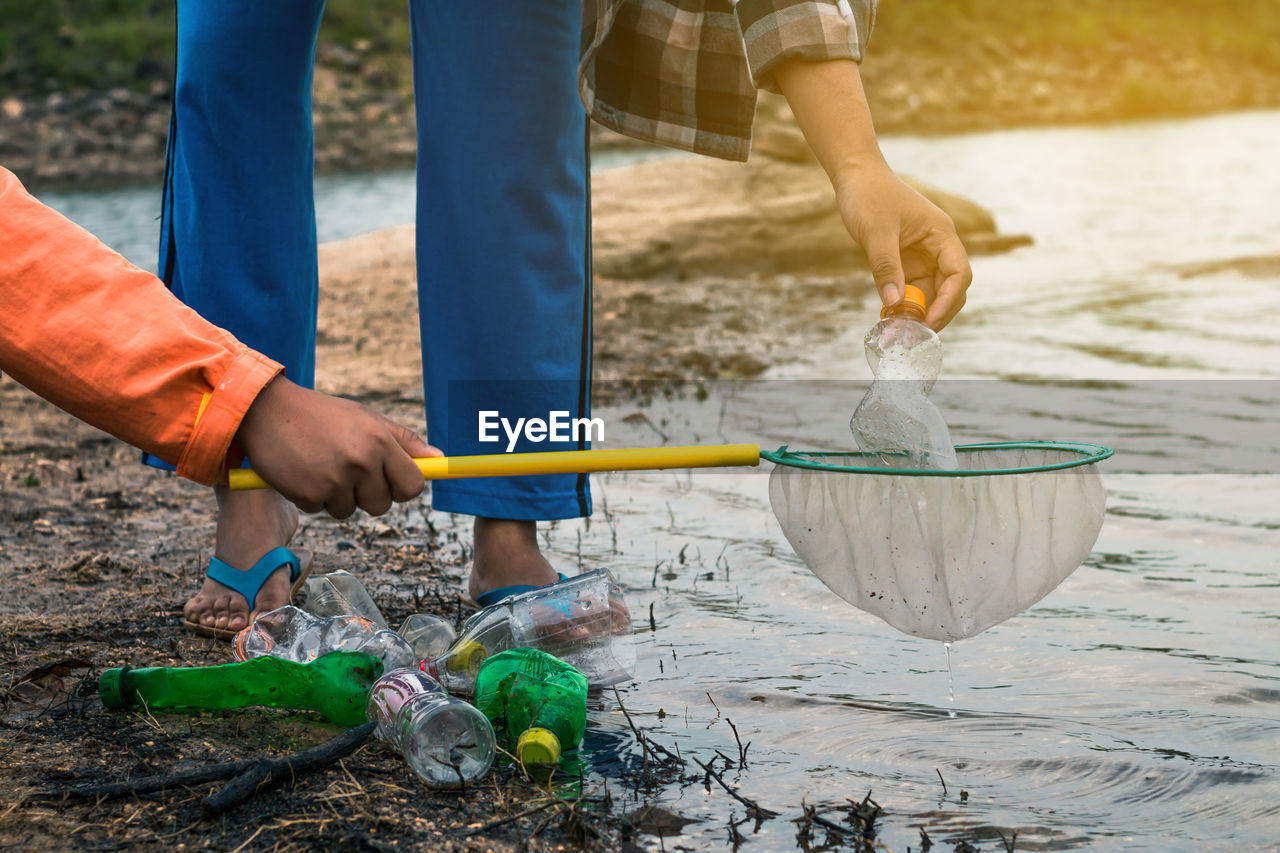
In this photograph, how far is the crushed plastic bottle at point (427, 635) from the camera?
8.16 feet

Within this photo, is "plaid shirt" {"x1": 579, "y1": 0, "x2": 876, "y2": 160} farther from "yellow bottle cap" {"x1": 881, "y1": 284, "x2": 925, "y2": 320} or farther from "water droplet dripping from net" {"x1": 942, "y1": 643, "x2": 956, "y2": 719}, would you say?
"water droplet dripping from net" {"x1": 942, "y1": 643, "x2": 956, "y2": 719}

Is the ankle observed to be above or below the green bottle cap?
above

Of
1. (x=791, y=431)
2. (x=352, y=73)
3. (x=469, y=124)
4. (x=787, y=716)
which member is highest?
(x=352, y=73)

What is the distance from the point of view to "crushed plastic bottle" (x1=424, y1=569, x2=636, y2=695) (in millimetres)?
2389

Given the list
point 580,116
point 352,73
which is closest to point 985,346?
point 580,116

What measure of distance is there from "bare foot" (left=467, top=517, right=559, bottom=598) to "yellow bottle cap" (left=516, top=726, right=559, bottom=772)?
679 mm

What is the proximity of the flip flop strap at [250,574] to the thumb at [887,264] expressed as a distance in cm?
138

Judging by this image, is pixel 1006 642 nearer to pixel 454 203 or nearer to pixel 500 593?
pixel 500 593

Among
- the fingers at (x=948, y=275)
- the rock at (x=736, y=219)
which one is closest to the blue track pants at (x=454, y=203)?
the fingers at (x=948, y=275)

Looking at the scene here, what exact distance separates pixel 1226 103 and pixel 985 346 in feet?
159

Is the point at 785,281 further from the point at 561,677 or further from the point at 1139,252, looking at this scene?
the point at 561,677

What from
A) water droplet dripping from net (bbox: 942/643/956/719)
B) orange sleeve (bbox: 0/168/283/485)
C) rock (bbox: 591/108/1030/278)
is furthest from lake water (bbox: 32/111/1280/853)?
rock (bbox: 591/108/1030/278)

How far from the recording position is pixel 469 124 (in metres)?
2.51

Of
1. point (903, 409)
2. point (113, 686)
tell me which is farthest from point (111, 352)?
point (903, 409)
